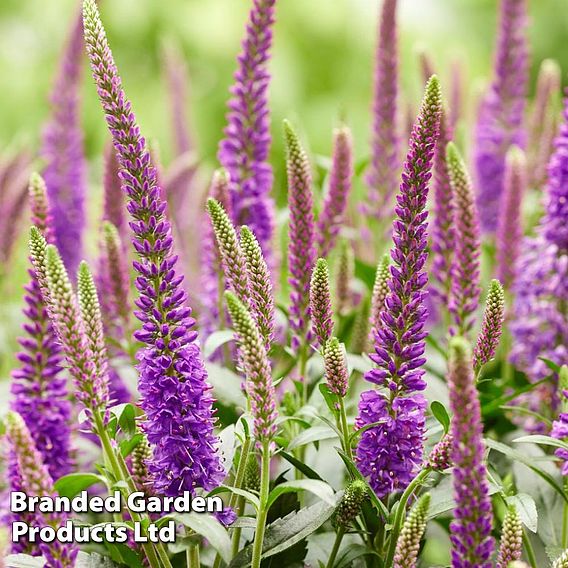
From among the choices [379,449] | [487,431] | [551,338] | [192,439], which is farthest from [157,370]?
[551,338]

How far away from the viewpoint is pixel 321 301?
3.09 ft

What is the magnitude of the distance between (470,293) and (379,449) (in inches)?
8.8

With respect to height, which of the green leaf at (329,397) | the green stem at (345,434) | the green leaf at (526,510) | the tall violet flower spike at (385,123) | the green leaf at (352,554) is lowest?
the green leaf at (352,554)

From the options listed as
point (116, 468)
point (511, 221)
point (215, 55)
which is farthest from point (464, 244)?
point (215, 55)

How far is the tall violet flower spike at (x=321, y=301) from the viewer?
36.1 inches

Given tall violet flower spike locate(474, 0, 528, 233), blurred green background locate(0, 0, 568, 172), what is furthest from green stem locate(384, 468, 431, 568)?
blurred green background locate(0, 0, 568, 172)

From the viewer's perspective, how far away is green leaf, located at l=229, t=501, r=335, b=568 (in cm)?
92

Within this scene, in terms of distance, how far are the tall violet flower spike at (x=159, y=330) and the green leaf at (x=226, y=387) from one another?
0.29 meters

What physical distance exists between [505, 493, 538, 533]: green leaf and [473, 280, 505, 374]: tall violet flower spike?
0.52 ft

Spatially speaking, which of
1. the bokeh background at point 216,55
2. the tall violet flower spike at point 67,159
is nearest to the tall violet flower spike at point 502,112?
the tall violet flower spike at point 67,159

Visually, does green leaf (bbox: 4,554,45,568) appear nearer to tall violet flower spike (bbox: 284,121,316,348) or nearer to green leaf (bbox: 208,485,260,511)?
green leaf (bbox: 208,485,260,511)

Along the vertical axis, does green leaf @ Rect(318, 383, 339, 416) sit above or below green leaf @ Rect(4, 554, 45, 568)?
above

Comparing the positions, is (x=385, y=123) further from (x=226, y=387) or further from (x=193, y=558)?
(x=193, y=558)

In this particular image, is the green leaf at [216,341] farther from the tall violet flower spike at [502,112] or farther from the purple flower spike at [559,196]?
the tall violet flower spike at [502,112]
